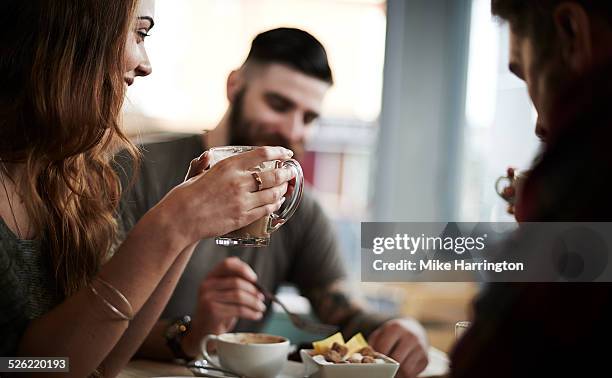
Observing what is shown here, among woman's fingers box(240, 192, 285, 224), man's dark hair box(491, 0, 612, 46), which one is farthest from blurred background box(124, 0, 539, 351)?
man's dark hair box(491, 0, 612, 46)

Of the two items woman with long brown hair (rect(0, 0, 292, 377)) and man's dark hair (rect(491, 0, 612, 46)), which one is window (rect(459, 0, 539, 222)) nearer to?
woman with long brown hair (rect(0, 0, 292, 377))

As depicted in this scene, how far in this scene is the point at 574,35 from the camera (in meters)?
0.39

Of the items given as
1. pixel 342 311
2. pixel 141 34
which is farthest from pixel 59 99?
pixel 342 311

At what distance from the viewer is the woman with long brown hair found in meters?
0.71

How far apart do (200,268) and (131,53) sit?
0.75 metres

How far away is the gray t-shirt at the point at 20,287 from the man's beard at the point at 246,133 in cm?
71

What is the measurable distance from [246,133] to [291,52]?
0.72 feet

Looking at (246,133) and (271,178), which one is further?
(246,133)

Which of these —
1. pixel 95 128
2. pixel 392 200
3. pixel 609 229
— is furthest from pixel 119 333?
pixel 392 200

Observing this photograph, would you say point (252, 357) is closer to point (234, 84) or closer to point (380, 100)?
point (234, 84)

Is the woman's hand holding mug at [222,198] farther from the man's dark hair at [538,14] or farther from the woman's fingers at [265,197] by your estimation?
the man's dark hair at [538,14]

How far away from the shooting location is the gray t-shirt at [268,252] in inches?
52.8

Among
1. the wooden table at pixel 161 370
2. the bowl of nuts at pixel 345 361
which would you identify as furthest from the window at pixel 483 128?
the bowl of nuts at pixel 345 361

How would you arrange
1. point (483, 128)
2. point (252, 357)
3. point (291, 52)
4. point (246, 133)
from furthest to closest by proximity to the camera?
point (483, 128)
point (246, 133)
point (291, 52)
point (252, 357)
